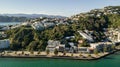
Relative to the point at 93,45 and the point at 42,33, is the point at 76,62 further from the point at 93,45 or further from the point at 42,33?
the point at 42,33

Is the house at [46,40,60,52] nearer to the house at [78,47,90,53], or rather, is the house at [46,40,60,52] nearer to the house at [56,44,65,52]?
the house at [56,44,65,52]

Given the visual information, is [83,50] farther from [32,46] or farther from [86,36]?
[32,46]

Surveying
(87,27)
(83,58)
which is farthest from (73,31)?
Answer: (83,58)

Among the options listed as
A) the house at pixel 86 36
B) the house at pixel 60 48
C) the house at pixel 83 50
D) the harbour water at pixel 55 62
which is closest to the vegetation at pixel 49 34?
the house at pixel 86 36

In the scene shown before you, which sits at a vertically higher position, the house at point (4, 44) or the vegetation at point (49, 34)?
the vegetation at point (49, 34)

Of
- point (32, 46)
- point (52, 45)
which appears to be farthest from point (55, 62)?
point (32, 46)

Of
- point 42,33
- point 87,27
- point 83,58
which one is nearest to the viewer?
point 83,58

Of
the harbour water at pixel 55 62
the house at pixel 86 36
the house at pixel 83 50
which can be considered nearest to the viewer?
the harbour water at pixel 55 62

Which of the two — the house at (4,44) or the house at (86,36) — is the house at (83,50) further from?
the house at (4,44)
